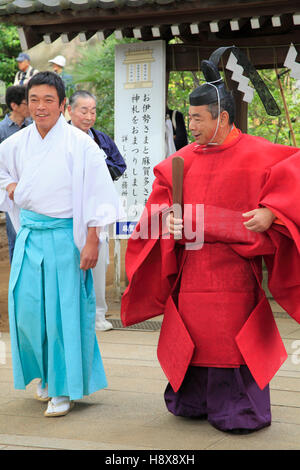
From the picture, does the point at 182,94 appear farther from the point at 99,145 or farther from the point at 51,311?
the point at 51,311

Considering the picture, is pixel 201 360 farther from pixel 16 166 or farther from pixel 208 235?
pixel 16 166

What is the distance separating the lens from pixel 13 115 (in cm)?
627

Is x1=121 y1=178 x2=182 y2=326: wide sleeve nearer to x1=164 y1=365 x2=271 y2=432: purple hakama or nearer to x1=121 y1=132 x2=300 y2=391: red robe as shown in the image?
x1=121 y1=132 x2=300 y2=391: red robe

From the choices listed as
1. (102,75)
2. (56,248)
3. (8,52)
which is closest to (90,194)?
(56,248)

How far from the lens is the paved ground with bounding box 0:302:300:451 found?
11.3 feet

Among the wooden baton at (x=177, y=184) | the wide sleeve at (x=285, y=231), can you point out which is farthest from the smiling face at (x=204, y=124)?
the wide sleeve at (x=285, y=231)

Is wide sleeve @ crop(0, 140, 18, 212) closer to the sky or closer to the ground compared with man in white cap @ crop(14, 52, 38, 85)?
closer to the ground

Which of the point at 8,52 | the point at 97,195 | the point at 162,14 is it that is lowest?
the point at 97,195

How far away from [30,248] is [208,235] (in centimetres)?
107

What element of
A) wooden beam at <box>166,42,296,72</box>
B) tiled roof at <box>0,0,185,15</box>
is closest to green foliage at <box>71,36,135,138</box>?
wooden beam at <box>166,42,296,72</box>

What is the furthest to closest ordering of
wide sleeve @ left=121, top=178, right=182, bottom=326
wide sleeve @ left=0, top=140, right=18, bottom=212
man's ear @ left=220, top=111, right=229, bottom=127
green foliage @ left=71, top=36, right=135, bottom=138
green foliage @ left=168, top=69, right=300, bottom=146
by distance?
green foliage @ left=71, top=36, right=135, bottom=138 → green foliage @ left=168, top=69, right=300, bottom=146 → wide sleeve @ left=0, top=140, right=18, bottom=212 → wide sleeve @ left=121, top=178, right=182, bottom=326 → man's ear @ left=220, top=111, right=229, bottom=127

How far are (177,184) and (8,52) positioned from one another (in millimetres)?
11372

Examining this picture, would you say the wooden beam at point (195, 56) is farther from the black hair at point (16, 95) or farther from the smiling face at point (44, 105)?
the smiling face at point (44, 105)

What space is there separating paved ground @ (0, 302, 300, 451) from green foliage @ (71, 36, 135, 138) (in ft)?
25.1
